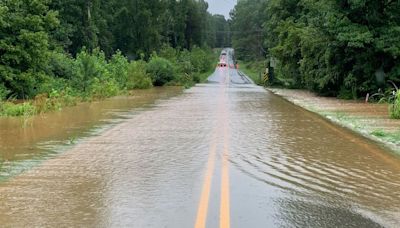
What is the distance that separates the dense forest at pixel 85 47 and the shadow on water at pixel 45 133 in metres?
3.23

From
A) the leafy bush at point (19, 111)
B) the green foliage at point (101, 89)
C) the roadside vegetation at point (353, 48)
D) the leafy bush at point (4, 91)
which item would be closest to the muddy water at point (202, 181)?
the leafy bush at point (19, 111)

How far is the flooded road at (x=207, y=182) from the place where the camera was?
6574 mm

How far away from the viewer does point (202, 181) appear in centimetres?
868

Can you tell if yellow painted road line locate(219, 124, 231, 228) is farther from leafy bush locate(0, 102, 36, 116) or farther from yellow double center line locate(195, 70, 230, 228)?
leafy bush locate(0, 102, 36, 116)

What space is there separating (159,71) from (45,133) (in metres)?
41.4

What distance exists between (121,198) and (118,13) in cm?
9080

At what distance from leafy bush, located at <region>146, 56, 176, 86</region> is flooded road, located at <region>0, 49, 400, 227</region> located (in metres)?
41.0

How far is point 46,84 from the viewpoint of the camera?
104 ft

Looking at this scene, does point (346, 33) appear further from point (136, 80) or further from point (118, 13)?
point (118, 13)

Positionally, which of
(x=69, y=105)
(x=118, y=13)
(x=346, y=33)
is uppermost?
(x=118, y=13)

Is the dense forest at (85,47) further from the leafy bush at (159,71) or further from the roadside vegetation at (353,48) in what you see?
the roadside vegetation at (353,48)

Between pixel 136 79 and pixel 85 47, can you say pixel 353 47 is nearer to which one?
pixel 136 79

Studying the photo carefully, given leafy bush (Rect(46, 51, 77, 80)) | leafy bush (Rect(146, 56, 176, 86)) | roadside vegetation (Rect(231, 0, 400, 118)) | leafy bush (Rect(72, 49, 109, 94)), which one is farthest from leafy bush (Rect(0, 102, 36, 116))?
leafy bush (Rect(146, 56, 176, 86))

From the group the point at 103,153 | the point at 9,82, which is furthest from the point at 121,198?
the point at 9,82
